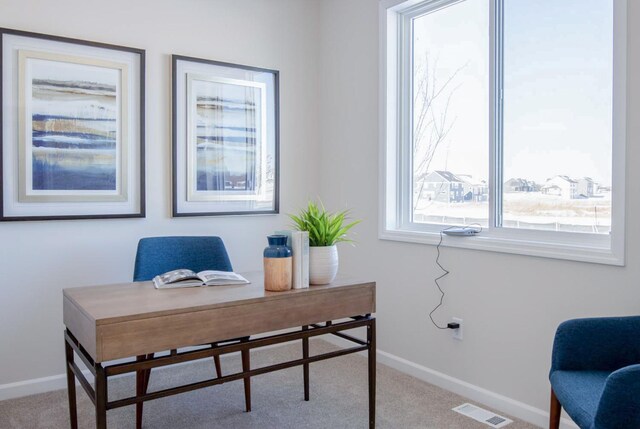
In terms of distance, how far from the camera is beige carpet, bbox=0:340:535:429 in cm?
249

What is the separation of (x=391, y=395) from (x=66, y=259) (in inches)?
76.7

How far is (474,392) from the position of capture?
2756mm

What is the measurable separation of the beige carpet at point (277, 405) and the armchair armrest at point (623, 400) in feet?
3.47

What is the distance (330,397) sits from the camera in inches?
110

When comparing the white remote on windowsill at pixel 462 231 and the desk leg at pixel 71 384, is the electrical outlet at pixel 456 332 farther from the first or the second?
the desk leg at pixel 71 384

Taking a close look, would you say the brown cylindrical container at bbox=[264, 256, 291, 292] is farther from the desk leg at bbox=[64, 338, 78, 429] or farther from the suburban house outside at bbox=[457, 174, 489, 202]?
the suburban house outside at bbox=[457, 174, 489, 202]

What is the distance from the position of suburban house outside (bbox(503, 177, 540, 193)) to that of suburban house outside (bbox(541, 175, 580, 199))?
53mm

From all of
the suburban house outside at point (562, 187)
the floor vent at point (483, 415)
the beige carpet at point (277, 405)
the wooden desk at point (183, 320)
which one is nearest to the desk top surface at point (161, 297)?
the wooden desk at point (183, 320)

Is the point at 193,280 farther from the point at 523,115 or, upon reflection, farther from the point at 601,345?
the point at 523,115

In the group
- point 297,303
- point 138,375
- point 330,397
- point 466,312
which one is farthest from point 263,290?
point 466,312

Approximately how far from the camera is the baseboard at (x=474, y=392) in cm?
244

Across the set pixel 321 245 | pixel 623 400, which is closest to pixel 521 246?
pixel 321 245

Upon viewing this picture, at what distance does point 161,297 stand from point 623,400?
5.02ft

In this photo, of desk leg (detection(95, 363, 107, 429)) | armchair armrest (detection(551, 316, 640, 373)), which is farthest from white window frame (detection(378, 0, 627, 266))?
desk leg (detection(95, 363, 107, 429))
